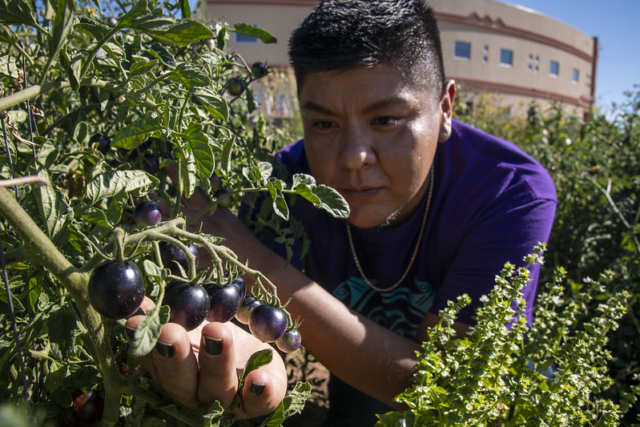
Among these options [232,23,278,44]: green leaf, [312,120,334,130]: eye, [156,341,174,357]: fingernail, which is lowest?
[156,341,174,357]: fingernail

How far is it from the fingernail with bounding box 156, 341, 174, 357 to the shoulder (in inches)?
59.8

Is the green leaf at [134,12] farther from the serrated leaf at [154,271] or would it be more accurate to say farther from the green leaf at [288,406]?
the green leaf at [288,406]

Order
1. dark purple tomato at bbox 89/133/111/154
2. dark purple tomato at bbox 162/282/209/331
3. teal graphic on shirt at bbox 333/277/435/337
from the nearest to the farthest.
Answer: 1. dark purple tomato at bbox 162/282/209/331
2. dark purple tomato at bbox 89/133/111/154
3. teal graphic on shirt at bbox 333/277/435/337

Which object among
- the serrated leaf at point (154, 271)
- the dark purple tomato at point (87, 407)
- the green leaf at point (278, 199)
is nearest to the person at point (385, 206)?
the dark purple tomato at point (87, 407)

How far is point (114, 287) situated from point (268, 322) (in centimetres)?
31

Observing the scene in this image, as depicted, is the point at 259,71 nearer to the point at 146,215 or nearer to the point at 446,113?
the point at 146,215

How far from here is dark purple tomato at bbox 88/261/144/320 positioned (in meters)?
0.62

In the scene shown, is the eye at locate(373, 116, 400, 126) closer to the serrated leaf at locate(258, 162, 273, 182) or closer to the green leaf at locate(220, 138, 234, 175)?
the serrated leaf at locate(258, 162, 273, 182)

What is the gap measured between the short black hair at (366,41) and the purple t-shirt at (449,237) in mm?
401

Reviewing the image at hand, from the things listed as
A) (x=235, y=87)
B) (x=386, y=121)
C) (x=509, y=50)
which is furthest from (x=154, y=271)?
(x=509, y=50)

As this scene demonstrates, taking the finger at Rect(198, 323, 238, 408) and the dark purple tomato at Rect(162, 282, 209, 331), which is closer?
the dark purple tomato at Rect(162, 282, 209, 331)

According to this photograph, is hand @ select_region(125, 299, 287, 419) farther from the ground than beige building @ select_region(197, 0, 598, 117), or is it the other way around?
beige building @ select_region(197, 0, 598, 117)

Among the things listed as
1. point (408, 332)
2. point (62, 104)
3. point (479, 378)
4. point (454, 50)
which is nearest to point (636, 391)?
point (479, 378)

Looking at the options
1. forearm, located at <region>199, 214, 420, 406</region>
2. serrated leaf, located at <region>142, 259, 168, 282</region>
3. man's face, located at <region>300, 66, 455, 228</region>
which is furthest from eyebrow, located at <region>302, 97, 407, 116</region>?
serrated leaf, located at <region>142, 259, 168, 282</region>
